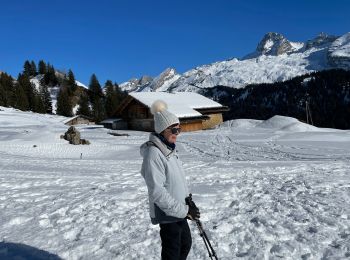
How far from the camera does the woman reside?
4348 millimetres

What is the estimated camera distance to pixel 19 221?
8.38 m

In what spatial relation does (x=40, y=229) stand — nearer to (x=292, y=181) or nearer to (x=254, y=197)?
(x=254, y=197)

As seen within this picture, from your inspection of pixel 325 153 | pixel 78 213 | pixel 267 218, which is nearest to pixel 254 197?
pixel 267 218

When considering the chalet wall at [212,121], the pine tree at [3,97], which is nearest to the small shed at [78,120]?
the pine tree at [3,97]

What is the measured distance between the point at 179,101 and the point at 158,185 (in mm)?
55351

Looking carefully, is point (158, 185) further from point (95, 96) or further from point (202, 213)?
point (95, 96)

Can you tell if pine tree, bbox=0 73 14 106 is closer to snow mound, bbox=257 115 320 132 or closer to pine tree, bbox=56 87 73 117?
pine tree, bbox=56 87 73 117

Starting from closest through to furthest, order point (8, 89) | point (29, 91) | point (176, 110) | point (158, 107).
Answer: point (158, 107) < point (176, 110) < point (29, 91) < point (8, 89)

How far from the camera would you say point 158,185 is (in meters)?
4.32

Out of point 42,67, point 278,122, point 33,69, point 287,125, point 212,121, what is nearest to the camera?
point 287,125

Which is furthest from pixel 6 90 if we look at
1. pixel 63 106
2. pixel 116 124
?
pixel 116 124

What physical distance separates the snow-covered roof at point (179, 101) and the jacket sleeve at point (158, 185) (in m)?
46.0

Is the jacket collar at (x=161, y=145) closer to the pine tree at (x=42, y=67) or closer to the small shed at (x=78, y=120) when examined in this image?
the small shed at (x=78, y=120)

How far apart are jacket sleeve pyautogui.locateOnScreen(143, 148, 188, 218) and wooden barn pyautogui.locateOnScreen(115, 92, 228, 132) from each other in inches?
1792
